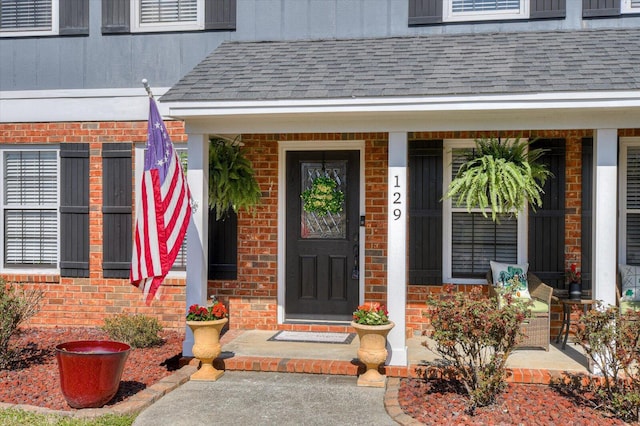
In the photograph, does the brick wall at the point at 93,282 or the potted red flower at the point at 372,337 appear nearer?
the potted red flower at the point at 372,337

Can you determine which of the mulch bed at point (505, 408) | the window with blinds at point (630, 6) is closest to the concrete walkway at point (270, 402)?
the mulch bed at point (505, 408)

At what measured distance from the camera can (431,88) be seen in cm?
626

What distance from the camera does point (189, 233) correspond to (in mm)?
6863

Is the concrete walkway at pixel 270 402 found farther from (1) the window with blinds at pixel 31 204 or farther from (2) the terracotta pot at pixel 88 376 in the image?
(1) the window with blinds at pixel 31 204

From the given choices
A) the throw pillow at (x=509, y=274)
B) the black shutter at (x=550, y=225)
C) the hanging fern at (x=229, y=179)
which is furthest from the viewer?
the black shutter at (x=550, y=225)

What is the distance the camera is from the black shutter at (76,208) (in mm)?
8367

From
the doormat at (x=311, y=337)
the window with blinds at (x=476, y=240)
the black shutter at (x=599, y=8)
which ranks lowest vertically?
the doormat at (x=311, y=337)

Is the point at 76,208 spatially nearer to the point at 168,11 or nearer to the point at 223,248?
the point at 223,248

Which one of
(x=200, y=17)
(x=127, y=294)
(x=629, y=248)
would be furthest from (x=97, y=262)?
(x=629, y=248)

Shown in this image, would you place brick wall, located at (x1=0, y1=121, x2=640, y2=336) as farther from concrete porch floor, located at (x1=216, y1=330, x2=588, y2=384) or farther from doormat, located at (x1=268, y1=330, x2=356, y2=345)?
concrete porch floor, located at (x1=216, y1=330, x2=588, y2=384)

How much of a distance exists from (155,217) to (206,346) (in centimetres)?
137

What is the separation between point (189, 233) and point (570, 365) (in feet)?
13.6

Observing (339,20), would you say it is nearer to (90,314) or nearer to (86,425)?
(90,314)

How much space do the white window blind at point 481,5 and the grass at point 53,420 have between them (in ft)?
19.5
